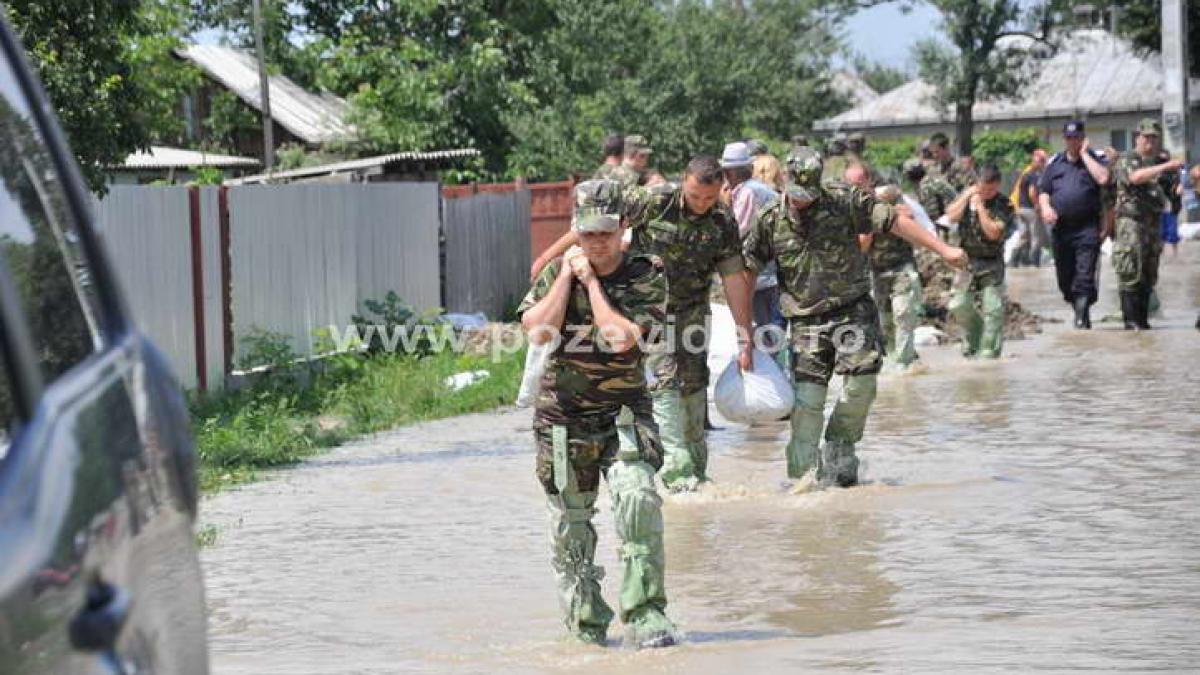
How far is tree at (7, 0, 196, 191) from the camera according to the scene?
1161cm

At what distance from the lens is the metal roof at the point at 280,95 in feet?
137

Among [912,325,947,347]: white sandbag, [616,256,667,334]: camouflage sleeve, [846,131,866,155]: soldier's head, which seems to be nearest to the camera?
[616,256,667,334]: camouflage sleeve

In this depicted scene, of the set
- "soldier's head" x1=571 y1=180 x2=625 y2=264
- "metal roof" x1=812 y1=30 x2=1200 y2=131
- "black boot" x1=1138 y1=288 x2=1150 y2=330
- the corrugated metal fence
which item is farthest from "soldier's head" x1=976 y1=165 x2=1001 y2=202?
"metal roof" x1=812 y1=30 x2=1200 y2=131

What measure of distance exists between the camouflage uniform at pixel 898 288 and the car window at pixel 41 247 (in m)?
13.9

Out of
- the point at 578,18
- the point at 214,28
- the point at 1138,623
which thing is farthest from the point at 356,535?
the point at 214,28

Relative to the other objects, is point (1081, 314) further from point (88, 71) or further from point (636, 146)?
point (88, 71)

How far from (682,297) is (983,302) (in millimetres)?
7628

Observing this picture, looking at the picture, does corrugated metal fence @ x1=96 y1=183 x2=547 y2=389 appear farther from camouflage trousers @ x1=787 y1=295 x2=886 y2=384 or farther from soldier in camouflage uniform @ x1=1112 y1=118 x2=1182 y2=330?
soldier in camouflage uniform @ x1=1112 y1=118 x2=1182 y2=330

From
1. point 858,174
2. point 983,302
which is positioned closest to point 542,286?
point 858,174

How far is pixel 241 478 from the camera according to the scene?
40.5 ft

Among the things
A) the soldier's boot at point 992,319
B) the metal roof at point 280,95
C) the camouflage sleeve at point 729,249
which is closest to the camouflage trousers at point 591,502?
the camouflage sleeve at point 729,249

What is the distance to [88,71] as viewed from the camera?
11789mm

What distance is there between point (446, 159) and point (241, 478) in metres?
17.7

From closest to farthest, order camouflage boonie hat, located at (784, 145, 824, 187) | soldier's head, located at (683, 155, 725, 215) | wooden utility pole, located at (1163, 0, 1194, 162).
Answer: soldier's head, located at (683, 155, 725, 215)
camouflage boonie hat, located at (784, 145, 824, 187)
wooden utility pole, located at (1163, 0, 1194, 162)
